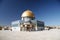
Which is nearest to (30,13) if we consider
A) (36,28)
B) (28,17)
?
(28,17)

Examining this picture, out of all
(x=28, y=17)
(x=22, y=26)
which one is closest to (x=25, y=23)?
(x=22, y=26)

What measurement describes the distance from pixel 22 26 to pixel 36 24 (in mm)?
2040

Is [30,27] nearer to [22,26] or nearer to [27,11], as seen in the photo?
[22,26]

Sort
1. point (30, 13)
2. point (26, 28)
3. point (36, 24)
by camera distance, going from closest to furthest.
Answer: point (26, 28)
point (36, 24)
point (30, 13)

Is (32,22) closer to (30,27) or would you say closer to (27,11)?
(30,27)

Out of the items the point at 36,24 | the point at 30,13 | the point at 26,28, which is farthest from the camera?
the point at 30,13

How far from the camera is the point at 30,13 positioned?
1819 centimetres

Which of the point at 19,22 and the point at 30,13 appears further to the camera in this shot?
the point at 30,13

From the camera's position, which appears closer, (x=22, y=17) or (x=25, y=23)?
(x=25, y=23)

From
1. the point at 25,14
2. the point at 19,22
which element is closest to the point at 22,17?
the point at 25,14

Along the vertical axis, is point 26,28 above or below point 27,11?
below

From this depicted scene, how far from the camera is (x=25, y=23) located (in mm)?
16031

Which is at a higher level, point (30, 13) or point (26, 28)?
point (30, 13)

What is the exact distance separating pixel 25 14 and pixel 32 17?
123 centimetres
